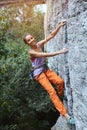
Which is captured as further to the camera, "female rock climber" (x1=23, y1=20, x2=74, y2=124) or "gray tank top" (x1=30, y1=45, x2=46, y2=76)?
"gray tank top" (x1=30, y1=45, x2=46, y2=76)

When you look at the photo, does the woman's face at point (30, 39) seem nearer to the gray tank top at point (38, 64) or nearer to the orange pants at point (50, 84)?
the gray tank top at point (38, 64)

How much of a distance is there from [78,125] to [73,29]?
Result: 154 cm

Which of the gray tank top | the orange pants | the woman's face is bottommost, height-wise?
the orange pants

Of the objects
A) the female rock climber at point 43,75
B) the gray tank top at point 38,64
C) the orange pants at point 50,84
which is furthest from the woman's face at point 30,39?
the orange pants at point 50,84

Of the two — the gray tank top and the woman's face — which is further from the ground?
the woman's face

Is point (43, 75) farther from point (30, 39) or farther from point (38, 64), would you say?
point (30, 39)

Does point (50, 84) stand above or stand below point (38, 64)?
below

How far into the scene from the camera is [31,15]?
2106cm

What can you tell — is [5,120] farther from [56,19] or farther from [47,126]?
[56,19]

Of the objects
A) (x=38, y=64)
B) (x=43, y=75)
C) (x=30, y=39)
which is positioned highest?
(x=30, y=39)


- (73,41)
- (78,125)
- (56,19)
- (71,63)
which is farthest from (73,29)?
(56,19)

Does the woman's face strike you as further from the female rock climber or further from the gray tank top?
the gray tank top

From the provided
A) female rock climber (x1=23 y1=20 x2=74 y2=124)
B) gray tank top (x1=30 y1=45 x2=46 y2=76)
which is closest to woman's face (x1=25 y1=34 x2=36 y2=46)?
female rock climber (x1=23 y1=20 x2=74 y2=124)

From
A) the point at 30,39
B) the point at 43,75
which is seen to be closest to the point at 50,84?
the point at 43,75
